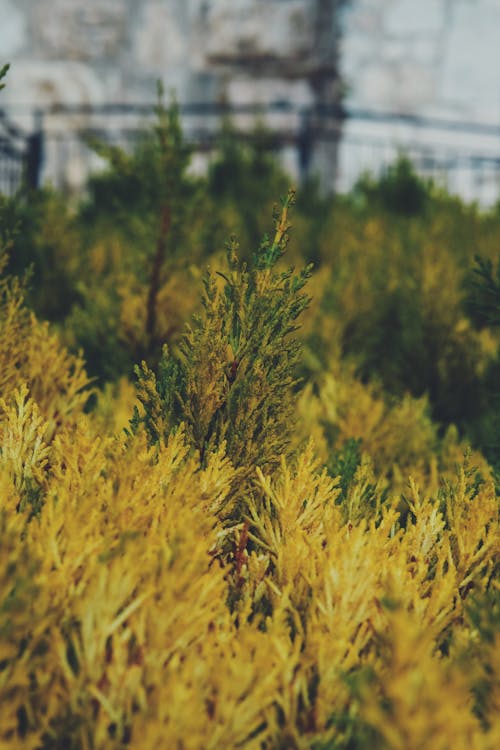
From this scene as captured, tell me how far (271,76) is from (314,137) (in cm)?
114

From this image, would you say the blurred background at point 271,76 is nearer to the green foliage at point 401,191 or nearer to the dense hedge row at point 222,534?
the green foliage at point 401,191

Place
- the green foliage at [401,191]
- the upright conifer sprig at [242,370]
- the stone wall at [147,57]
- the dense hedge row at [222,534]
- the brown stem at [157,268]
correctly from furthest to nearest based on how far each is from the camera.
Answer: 1. the stone wall at [147,57]
2. the green foliage at [401,191]
3. the brown stem at [157,268]
4. the upright conifer sprig at [242,370]
5. the dense hedge row at [222,534]

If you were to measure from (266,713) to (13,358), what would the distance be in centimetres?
98

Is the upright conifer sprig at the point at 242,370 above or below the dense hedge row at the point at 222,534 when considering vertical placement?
above

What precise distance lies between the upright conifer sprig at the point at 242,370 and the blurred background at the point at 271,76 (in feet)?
26.8

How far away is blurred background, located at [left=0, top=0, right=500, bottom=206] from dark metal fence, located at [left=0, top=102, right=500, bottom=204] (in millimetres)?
20

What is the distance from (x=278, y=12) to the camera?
9219mm

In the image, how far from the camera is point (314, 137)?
9070 millimetres

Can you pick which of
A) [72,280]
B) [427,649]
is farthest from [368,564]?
[72,280]

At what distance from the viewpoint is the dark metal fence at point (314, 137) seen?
920 cm

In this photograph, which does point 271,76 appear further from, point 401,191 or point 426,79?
point 401,191

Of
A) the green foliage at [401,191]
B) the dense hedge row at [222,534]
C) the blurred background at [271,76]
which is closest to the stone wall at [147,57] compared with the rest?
the blurred background at [271,76]

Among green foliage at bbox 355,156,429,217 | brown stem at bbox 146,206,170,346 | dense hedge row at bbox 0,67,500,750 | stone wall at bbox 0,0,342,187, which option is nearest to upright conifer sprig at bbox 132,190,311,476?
dense hedge row at bbox 0,67,500,750

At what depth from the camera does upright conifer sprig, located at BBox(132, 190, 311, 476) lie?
1.34 metres
